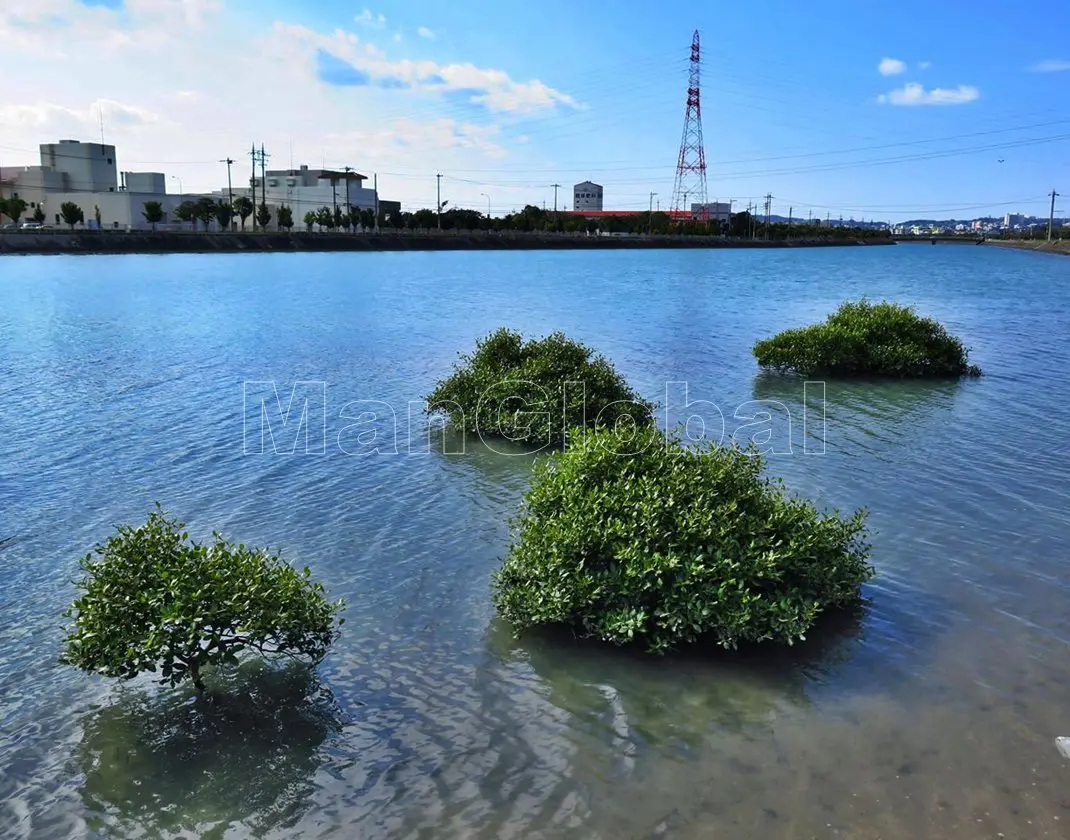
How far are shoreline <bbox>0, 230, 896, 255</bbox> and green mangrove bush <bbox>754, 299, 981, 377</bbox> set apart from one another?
89.4 metres

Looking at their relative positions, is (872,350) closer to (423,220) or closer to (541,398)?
(541,398)

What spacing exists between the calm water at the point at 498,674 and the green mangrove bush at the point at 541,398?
1.28 m

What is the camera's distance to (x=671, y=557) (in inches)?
340

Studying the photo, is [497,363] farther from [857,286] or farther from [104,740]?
[857,286]

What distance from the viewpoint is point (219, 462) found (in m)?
16.1

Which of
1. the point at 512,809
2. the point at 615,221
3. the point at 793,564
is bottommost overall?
the point at 512,809

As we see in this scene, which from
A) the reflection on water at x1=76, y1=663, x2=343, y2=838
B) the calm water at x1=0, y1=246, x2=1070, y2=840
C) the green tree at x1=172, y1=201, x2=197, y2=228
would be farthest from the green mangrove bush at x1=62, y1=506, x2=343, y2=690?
the green tree at x1=172, y1=201, x2=197, y2=228

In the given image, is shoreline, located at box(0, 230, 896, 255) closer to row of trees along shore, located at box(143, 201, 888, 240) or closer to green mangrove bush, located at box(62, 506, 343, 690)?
row of trees along shore, located at box(143, 201, 888, 240)

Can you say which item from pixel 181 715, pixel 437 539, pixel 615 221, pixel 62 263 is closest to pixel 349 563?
pixel 437 539

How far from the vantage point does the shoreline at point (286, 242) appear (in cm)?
9294

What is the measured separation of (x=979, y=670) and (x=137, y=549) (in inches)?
325

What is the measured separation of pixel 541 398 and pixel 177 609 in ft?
37.6

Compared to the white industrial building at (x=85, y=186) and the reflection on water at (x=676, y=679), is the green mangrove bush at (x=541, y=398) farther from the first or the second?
the white industrial building at (x=85, y=186)

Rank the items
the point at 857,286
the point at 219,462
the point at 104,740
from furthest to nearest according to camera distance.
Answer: the point at 857,286, the point at 219,462, the point at 104,740
